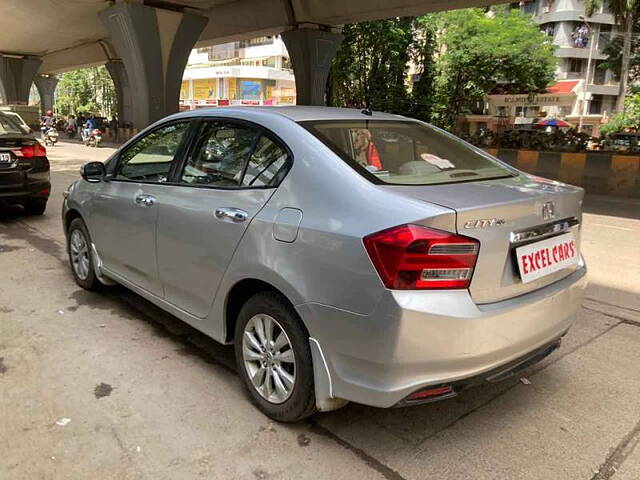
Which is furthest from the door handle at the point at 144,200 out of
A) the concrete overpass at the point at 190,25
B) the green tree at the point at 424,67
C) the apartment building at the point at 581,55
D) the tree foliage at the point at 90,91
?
the tree foliage at the point at 90,91

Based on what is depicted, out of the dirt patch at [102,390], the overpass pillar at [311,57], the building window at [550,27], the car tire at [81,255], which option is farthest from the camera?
the building window at [550,27]

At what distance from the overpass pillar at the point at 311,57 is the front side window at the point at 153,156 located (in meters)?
18.2

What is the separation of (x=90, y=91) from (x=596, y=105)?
59091mm

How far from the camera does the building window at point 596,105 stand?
55.2 meters

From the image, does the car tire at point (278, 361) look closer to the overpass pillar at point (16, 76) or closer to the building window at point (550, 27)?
the overpass pillar at point (16, 76)

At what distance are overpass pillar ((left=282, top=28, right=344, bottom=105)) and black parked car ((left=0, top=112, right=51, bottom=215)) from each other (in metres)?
14.7

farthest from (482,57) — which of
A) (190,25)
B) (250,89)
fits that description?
(250,89)

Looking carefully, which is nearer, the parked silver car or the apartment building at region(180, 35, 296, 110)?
the parked silver car

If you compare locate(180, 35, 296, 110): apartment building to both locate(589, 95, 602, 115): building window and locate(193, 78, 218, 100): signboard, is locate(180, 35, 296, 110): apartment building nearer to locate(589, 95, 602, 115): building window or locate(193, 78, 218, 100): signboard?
locate(193, 78, 218, 100): signboard

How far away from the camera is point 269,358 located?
9.45 feet

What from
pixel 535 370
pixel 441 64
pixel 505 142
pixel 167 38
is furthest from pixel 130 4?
pixel 535 370

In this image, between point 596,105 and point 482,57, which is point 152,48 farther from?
point 596,105

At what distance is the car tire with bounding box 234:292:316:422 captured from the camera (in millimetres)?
2658

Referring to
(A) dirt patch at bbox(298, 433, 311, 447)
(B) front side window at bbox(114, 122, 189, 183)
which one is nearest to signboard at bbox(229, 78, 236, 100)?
(B) front side window at bbox(114, 122, 189, 183)
